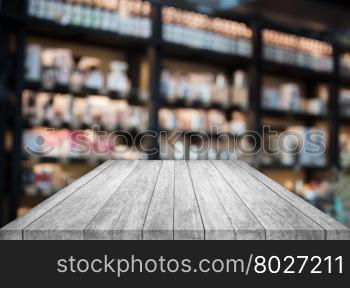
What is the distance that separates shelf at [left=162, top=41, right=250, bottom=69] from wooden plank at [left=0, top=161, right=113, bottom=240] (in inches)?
122

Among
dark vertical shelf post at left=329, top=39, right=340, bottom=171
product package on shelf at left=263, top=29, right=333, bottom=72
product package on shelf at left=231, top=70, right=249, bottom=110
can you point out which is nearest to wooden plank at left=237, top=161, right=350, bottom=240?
product package on shelf at left=231, top=70, right=249, bottom=110

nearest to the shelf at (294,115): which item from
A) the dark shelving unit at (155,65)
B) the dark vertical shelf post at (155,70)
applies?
the dark shelving unit at (155,65)

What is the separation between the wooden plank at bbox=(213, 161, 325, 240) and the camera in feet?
1.70

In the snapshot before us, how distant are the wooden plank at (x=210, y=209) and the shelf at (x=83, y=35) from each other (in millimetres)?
2668

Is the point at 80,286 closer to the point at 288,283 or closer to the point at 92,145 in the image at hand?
the point at 288,283

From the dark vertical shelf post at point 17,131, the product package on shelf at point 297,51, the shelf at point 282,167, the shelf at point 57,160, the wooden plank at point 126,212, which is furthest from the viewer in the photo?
the product package on shelf at point 297,51

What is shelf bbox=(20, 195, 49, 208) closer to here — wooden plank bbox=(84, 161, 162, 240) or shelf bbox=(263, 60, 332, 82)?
shelf bbox=(263, 60, 332, 82)

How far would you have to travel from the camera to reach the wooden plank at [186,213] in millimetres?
511

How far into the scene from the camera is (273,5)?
2.94m

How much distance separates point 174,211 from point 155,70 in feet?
10.4

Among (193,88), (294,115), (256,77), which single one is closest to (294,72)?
(294,115)

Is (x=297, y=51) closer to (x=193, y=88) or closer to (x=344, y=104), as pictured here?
(x=344, y=104)

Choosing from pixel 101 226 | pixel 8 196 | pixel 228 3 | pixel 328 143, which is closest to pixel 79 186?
pixel 101 226

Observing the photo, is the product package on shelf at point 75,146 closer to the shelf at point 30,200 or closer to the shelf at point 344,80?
the shelf at point 30,200
